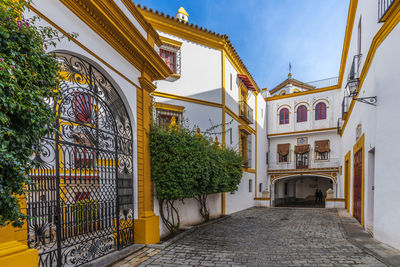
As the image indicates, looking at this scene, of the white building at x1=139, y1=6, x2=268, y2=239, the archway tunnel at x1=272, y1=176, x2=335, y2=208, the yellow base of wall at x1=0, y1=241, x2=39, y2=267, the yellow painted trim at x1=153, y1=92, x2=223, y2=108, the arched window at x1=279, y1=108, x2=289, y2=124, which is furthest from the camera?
the archway tunnel at x1=272, y1=176, x2=335, y2=208

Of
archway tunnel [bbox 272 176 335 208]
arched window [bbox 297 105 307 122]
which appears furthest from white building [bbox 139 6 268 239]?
archway tunnel [bbox 272 176 335 208]

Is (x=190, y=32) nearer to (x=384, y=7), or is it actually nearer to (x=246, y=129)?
(x=246, y=129)

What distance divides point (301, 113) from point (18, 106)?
2154 cm

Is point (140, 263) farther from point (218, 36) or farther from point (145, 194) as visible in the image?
point (218, 36)

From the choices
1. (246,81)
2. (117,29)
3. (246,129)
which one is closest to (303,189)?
(246,129)

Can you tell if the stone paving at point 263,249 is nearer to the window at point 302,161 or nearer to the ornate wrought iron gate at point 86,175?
the ornate wrought iron gate at point 86,175

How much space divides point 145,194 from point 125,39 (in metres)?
3.76

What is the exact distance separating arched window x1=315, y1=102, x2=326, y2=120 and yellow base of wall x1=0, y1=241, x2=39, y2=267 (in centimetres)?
2101

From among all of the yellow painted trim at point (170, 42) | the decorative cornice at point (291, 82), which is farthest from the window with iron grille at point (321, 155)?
the yellow painted trim at point (170, 42)

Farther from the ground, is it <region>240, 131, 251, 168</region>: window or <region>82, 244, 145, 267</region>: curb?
<region>240, 131, 251, 168</region>: window

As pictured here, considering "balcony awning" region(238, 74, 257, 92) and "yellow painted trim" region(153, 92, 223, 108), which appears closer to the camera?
"yellow painted trim" region(153, 92, 223, 108)

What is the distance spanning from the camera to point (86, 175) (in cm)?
493

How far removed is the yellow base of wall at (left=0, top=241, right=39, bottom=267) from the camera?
2867mm

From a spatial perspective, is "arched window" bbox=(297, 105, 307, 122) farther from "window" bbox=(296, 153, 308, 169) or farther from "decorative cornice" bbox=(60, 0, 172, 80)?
"decorative cornice" bbox=(60, 0, 172, 80)
